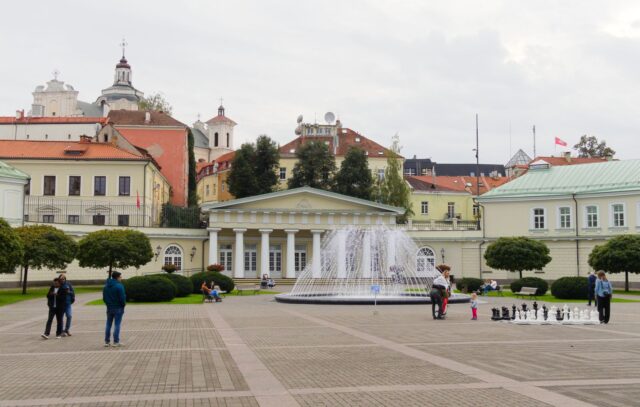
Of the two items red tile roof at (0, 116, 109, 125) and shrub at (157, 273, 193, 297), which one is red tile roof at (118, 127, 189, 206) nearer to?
red tile roof at (0, 116, 109, 125)

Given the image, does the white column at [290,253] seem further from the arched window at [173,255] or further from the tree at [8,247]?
the tree at [8,247]

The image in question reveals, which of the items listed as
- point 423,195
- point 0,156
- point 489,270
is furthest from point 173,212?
point 423,195

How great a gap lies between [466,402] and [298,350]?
259 inches

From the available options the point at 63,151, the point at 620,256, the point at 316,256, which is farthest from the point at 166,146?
the point at 620,256

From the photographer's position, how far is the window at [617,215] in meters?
54.9

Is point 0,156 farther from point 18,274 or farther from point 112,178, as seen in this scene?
point 18,274

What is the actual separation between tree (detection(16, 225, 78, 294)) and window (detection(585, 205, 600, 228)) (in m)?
39.5

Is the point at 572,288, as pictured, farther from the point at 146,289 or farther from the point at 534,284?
the point at 146,289

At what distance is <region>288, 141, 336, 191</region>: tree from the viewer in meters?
80.1

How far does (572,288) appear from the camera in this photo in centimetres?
3744

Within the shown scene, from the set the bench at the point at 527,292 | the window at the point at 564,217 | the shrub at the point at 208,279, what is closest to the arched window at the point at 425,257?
the window at the point at 564,217

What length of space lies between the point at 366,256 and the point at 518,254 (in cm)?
1849

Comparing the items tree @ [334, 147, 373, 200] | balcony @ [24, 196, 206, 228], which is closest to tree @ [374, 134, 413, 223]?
tree @ [334, 147, 373, 200]

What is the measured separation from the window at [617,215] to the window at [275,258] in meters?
29.4
